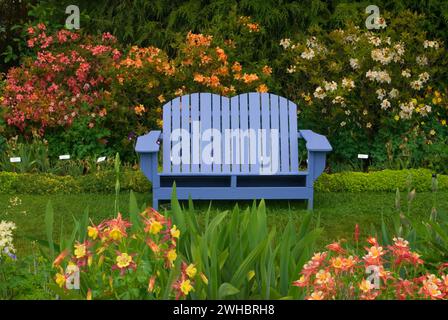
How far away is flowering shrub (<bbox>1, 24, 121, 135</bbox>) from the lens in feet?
27.0

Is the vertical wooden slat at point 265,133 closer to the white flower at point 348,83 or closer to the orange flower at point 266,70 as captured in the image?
the white flower at point 348,83

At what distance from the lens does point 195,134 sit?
6.91 metres

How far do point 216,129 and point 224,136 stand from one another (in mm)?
91

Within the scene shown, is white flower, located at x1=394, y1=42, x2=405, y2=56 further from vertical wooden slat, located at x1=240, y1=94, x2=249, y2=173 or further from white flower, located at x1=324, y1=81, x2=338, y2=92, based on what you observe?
vertical wooden slat, located at x1=240, y1=94, x2=249, y2=173

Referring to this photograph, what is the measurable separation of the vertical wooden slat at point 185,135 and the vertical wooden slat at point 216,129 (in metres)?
0.21

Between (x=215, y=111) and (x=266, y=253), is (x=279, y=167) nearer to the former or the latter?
(x=215, y=111)

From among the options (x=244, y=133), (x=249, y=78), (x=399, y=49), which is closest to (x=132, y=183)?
(x=244, y=133)

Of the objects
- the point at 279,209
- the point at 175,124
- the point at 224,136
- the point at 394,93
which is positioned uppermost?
the point at 394,93

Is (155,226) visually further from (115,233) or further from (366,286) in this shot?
(366,286)

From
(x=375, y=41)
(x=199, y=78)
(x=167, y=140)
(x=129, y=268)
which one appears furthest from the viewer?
(x=375, y=41)

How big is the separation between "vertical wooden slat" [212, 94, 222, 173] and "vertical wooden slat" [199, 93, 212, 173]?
3cm

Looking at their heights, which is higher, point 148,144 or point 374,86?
point 374,86

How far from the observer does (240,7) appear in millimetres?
8867

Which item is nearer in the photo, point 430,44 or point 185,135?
point 185,135
